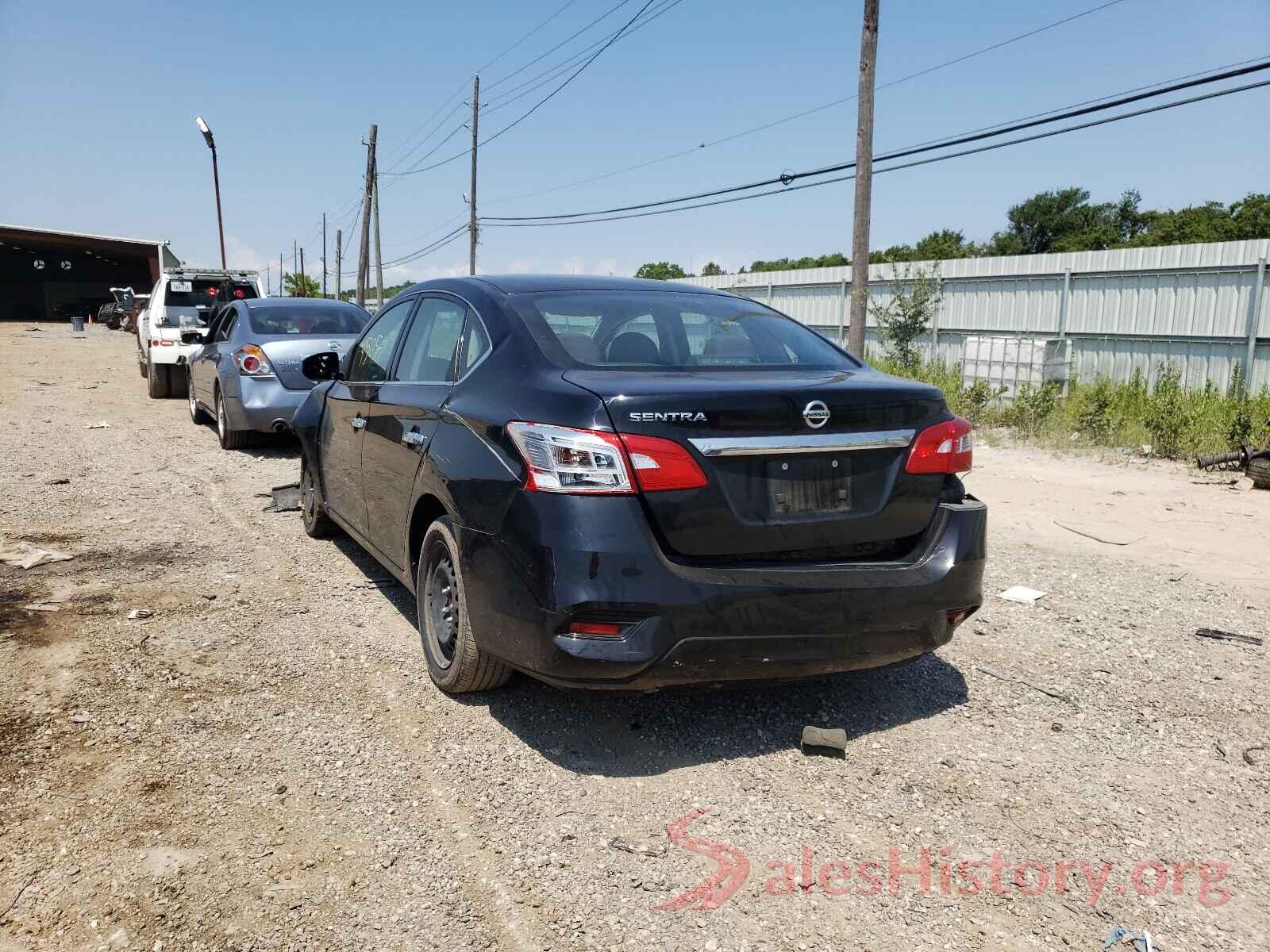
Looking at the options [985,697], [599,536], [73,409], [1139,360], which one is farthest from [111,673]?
[1139,360]

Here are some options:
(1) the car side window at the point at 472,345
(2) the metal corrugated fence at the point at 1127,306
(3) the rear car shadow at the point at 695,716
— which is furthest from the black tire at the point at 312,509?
(2) the metal corrugated fence at the point at 1127,306

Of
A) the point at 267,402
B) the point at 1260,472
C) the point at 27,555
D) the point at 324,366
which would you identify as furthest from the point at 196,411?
the point at 1260,472

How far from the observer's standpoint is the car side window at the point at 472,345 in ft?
12.5

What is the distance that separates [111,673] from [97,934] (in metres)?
1.89

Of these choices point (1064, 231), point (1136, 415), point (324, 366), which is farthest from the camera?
point (1064, 231)

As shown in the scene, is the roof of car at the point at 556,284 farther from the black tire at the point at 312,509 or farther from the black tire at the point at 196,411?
the black tire at the point at 196,411

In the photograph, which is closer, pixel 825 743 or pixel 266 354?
pixel 825 743

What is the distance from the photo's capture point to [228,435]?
10.3 meters

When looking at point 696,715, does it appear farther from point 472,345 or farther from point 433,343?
point 433,343

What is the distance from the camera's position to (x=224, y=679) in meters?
4.04

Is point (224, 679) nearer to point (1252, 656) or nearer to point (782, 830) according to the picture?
point (782, 830)

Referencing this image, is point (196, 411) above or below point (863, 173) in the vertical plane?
below

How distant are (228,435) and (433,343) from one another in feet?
22.5

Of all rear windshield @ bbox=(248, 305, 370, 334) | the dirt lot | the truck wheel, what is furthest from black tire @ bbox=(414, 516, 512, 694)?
the truck wheel
